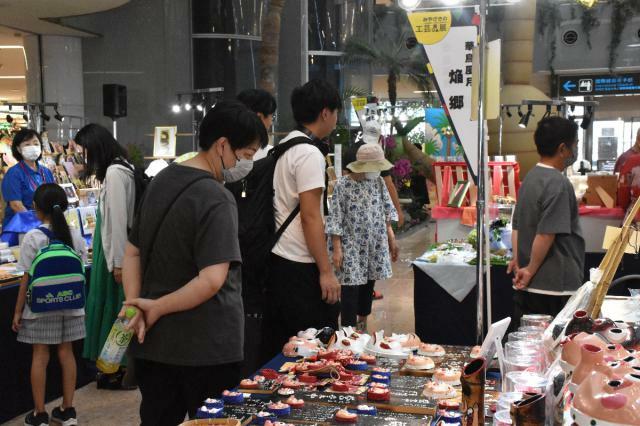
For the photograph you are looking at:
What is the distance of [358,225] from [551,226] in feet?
6.26

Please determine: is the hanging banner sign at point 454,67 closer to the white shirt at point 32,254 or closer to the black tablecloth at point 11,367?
the white shirt at point 32,254

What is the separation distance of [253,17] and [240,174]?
13607 mm

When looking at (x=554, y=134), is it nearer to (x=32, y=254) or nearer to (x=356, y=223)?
(x=356, y=223)

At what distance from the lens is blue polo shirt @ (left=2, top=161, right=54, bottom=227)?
6.40m

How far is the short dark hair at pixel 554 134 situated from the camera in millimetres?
3418

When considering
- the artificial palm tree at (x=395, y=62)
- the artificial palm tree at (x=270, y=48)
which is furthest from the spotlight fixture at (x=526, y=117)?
the artificial palm tree at (x=395, y=62)

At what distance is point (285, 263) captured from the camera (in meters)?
3.03

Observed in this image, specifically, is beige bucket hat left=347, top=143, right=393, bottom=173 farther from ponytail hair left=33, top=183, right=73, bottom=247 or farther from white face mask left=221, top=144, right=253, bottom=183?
white face mask left=221, top=144, right=253, bottom=183

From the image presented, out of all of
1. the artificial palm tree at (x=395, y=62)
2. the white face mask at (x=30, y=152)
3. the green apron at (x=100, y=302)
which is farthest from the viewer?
the artificial palm tree at (x=395, y=62)

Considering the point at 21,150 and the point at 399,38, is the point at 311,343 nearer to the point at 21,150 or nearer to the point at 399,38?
the point at 21,150

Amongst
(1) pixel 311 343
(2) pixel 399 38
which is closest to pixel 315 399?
(1) pixel 311 343

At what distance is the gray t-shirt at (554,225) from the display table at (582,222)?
5.84 feet

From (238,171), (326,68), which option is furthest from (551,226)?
(326,68)

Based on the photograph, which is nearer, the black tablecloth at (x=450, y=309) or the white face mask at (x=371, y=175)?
the black tablecloth at (x=450, y=309)
